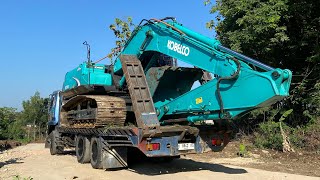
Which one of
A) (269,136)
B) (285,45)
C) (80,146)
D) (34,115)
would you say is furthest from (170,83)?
(34,115)

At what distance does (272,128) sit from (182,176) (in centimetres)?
693

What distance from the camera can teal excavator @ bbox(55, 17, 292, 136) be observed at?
297 inches

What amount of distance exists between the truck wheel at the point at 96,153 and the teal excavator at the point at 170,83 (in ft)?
1.58

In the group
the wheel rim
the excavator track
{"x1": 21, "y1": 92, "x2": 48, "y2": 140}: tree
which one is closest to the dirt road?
the wheel rim

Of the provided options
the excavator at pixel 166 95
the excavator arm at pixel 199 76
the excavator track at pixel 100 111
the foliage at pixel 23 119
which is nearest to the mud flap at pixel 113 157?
the excavator at pixel 166 95

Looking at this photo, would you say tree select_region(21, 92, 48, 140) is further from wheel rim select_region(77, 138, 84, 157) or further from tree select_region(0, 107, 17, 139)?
wheel rim select_region(77, 138, 84, 157)

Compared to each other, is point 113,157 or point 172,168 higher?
point 113,157

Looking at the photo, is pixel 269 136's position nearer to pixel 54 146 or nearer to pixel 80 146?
pixel 80 146

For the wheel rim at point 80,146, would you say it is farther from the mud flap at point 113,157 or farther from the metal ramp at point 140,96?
the metal ramp at point 140,96

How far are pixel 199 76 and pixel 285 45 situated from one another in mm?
6364

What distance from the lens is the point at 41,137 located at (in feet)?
113

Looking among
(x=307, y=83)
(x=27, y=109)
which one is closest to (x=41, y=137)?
(x=27, y=109)

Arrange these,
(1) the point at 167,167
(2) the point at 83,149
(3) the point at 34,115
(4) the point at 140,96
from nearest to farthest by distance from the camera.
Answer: (4) the point at 140,96
(1) the point at 167,167
(2) the point at 83,149
(3) the point at 34,115

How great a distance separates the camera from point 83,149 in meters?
11.9
